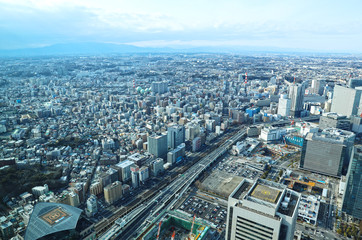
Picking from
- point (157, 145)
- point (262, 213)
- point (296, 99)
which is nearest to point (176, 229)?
point (262, 213)

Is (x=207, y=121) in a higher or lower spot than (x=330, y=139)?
lower

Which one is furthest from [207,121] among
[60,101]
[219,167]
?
[60,101]

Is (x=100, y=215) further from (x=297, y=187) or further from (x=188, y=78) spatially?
(x=188, y=78)

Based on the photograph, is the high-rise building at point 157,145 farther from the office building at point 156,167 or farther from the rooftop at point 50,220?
the rooftop at point 50,220

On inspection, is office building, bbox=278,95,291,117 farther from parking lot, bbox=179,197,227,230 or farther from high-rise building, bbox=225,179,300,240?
high-rise building, bbox=225,179,300,240

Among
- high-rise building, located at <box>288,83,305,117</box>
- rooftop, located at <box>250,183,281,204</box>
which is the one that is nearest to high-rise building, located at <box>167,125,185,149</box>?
rooftop, located at <box>250,183,281,204</box>

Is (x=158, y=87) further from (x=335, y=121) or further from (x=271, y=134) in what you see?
(x=335, y=121)

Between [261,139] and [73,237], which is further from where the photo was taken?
[261,139]
